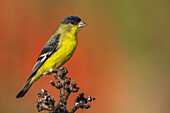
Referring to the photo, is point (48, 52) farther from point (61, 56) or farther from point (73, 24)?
A: point (73, 24)

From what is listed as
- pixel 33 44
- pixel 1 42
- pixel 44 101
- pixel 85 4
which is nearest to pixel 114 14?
pixel 85 4

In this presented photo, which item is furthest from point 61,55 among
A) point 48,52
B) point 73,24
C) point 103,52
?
point 103,52

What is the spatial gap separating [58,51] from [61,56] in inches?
4.0

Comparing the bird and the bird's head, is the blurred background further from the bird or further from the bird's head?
the bird's head

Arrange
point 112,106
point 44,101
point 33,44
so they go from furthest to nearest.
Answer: point 33,44 < point 112,106 < point 44,101

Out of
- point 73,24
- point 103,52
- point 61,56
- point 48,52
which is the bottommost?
point 61,56

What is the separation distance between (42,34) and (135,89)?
8.64 ft

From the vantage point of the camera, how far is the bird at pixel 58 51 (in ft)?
13.7

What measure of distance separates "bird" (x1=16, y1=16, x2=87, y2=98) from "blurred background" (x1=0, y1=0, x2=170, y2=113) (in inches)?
77.5

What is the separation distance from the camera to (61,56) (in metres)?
4.16

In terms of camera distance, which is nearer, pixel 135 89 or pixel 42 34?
pixel 135 89

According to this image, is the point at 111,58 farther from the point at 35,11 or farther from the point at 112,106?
the point at 35,11

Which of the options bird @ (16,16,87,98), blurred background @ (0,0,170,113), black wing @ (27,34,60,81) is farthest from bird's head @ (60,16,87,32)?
blurred background @ (0,0,170,113)

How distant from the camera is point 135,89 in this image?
7.29 meters
